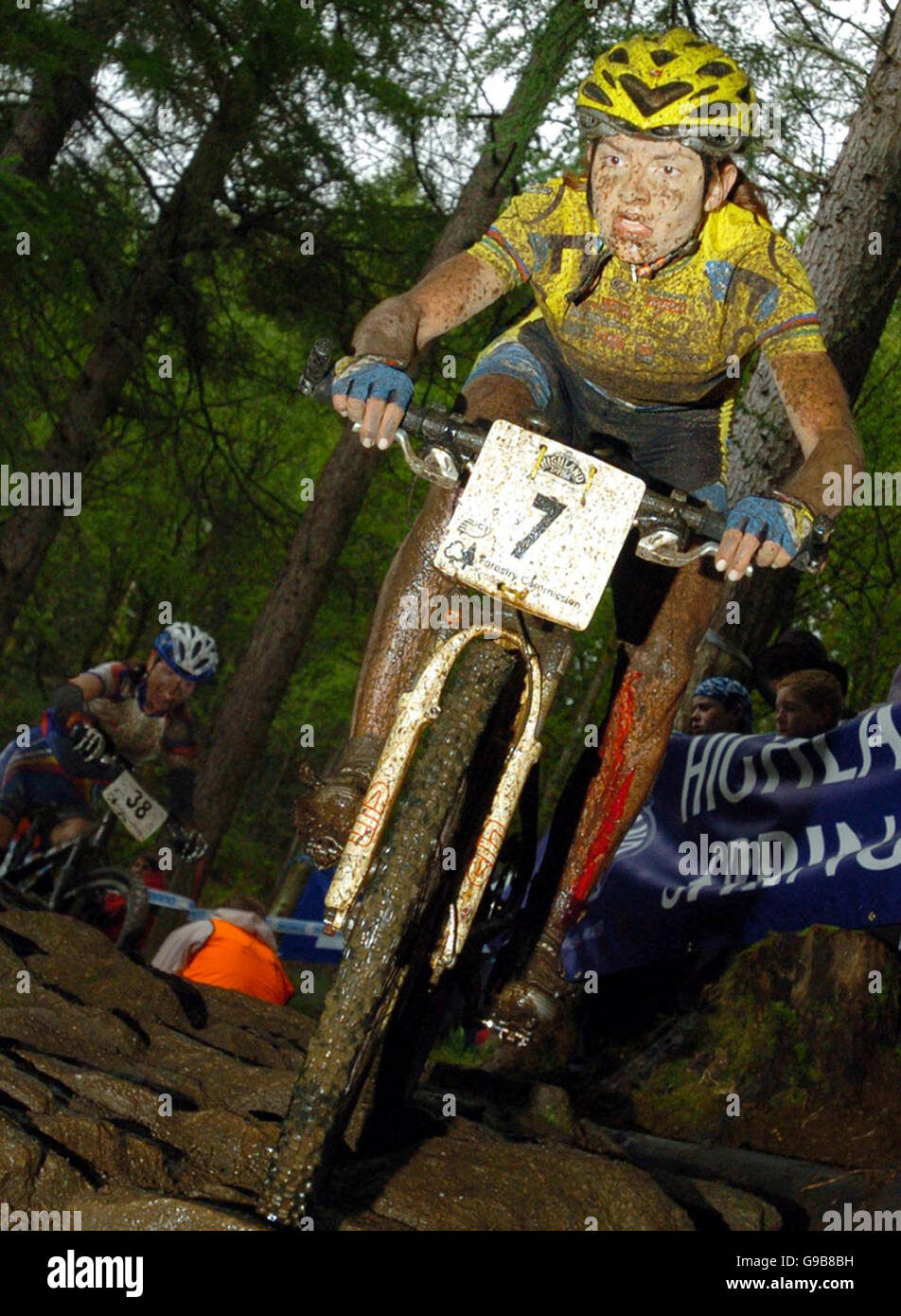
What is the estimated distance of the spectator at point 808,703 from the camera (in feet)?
23.1

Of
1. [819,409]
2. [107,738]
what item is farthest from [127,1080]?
[107,738]

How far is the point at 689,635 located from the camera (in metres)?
4.00

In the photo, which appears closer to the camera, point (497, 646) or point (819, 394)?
point (497, 646)

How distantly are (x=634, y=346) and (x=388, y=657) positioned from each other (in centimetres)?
111

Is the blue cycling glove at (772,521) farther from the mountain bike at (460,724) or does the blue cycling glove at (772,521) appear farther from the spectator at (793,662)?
the spectator at (793,662)

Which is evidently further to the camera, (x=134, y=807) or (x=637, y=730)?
(x=134, y=807)

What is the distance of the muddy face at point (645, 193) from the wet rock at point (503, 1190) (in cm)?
236

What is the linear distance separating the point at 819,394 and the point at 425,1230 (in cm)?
226

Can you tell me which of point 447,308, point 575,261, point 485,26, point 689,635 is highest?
point 485,26

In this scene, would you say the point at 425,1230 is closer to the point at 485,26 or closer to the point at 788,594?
the point at 788,594

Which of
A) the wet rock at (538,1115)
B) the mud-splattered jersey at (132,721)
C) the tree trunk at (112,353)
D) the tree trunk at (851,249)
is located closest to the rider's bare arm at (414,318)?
the wet rock at (538,1115)

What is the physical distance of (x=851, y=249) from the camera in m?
8.23

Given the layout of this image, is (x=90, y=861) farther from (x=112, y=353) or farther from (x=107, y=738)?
(x=112, y=353)
